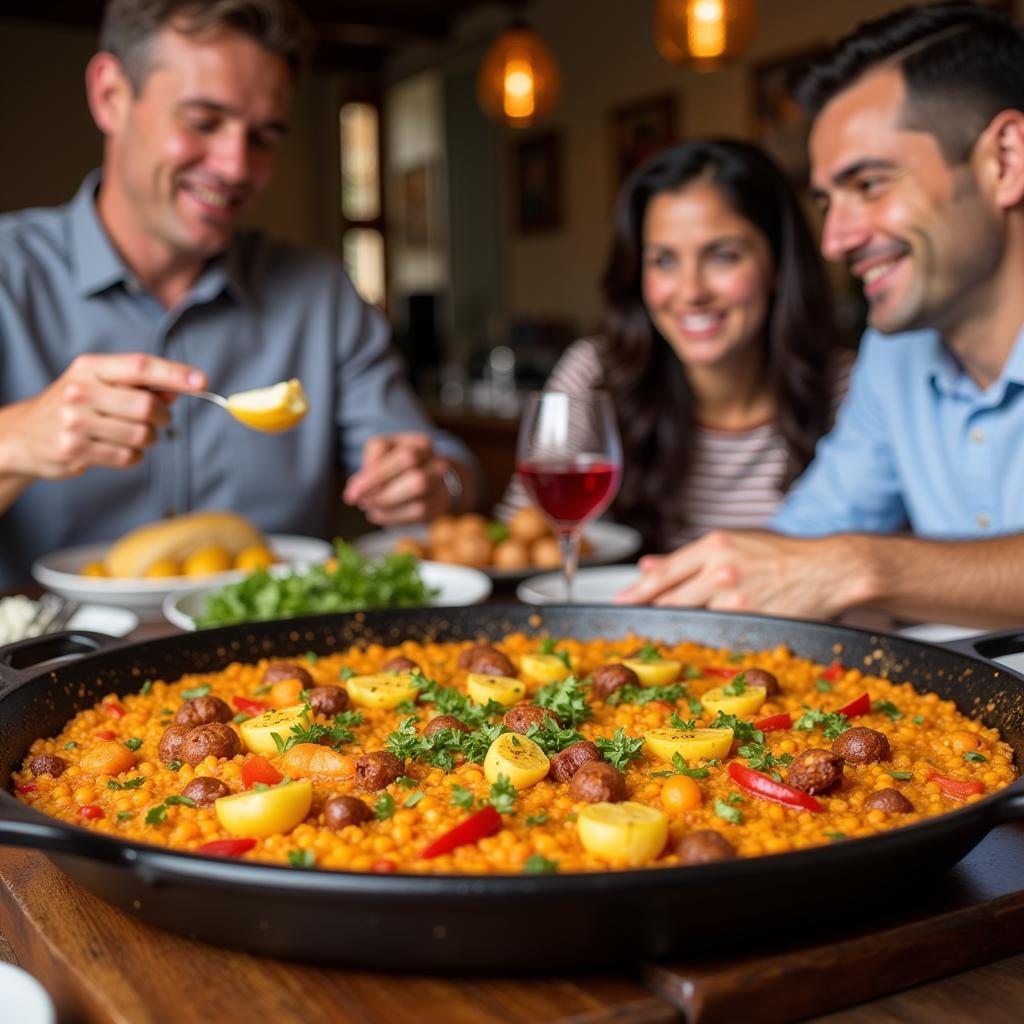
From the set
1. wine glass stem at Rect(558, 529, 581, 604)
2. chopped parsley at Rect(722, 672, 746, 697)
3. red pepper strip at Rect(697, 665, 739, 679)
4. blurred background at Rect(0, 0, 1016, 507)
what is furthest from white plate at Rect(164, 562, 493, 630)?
blurred background at Rect(0, 0, 1016, 507)

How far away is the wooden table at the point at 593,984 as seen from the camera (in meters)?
0.85

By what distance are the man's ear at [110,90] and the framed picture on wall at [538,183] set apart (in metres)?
7.39

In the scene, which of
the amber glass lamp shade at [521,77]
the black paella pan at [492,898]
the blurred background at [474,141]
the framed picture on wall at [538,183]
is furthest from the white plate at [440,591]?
the framed picture on wall at [538,183]

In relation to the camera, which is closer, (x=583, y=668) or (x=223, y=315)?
(x=583, y=668)

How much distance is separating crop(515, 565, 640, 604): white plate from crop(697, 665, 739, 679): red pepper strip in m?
0.57

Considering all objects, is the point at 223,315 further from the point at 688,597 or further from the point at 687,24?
the point at 687,24

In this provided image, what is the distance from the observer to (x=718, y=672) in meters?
1.68

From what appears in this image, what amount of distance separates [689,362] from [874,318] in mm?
985

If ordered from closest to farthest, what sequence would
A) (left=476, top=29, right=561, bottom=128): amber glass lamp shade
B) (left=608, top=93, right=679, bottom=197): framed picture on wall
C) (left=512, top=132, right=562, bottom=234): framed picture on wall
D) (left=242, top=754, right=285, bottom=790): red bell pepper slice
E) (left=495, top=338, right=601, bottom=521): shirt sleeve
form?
1. (left=242, top=754, right=285, bottom=790): red bell pepper slice
2. (left=495, top=338, right=601, bottom=521): shirt sleeve
3. (left=476, top=29, right=561, bottom=128): amber glass lamp shade
4. (left=608, top=93, right=679, bottom=197): framed picture on wall
5. (left=512, top=132, right=562, bottom=234): framed picture on wall

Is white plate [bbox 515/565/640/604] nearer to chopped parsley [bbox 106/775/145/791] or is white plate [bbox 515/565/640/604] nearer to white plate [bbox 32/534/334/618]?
white plate [bbox 32/534/334/618]

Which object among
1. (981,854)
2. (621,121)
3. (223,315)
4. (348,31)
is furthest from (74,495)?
(348,31)

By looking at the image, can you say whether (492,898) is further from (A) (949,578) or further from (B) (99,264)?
(B) (99,264)

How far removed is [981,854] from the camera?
3.60 feet

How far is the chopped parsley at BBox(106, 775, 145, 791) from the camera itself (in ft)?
4.08
